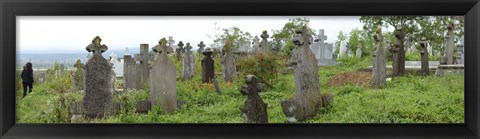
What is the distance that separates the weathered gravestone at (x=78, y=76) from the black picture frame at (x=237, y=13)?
0.36 metres

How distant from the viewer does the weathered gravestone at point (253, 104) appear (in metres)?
2.89

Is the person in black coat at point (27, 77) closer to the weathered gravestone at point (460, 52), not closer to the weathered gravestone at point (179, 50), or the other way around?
the weathered gravestone at point (179, 50)

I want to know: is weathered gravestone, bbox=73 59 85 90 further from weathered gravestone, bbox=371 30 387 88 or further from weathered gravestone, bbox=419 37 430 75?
weathered gravestone, bbox=419 37 430 75

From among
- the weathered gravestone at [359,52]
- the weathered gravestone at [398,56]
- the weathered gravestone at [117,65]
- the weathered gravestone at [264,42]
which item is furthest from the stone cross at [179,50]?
the weathered gravestone at [398,56]

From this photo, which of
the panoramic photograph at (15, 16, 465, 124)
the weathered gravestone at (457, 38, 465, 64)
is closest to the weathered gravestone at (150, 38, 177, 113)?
the panoramic photograph at (15, 16, 465, 124)

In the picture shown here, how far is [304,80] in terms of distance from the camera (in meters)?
3.06

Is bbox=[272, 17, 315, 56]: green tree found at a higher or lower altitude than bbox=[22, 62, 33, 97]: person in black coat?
higher

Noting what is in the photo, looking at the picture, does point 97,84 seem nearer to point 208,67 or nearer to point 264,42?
point 208,67

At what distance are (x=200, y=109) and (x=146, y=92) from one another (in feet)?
0.91

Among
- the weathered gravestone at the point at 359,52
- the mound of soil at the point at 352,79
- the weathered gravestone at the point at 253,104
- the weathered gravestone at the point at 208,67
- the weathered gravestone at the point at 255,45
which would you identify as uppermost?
the weathered gravestone at the point at 255,45

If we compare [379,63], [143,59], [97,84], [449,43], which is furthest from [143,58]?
[449,43]

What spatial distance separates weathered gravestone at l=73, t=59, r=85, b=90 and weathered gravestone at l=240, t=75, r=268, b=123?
0.72 m

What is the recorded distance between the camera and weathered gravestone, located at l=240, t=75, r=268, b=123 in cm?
289

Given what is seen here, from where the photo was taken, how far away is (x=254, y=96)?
2930mm
